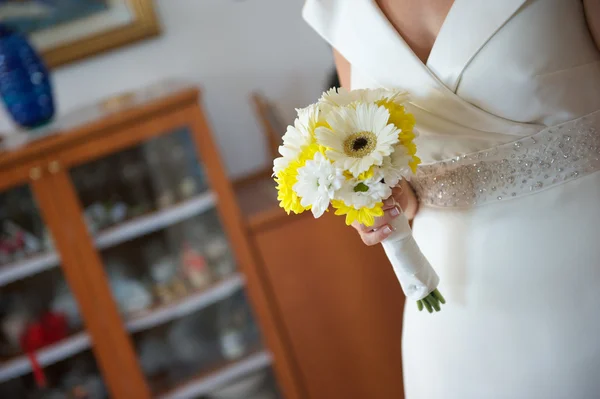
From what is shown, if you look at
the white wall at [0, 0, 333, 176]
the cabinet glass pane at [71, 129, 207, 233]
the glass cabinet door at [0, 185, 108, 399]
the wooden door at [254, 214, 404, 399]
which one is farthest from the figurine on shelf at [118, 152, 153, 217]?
the white wall at [0, 0, 333, 176]

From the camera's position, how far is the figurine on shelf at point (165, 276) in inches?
77.1

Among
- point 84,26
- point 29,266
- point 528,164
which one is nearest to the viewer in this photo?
point 528,164

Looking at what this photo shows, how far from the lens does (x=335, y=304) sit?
1.99 m

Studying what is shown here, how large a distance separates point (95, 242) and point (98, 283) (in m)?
0.13

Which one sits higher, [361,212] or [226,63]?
[226,63]

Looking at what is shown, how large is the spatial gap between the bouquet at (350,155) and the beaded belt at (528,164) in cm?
17

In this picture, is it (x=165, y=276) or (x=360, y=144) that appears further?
(x=165, y=276)

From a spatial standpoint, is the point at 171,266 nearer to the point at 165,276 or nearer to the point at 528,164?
the point at 165,276

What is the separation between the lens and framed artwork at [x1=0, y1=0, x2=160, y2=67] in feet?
7.08

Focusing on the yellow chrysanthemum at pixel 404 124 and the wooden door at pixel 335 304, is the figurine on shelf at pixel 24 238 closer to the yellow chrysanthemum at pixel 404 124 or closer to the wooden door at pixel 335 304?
the wooden door at pixel 335 304

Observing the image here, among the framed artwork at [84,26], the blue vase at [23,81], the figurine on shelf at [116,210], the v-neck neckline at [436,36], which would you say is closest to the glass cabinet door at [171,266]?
the figurine on shelf at [116,210]

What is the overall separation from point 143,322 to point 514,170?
55.0 inches

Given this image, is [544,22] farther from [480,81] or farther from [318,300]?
[318,300]

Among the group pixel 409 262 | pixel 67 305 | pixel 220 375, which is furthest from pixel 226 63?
pixel 409 262
